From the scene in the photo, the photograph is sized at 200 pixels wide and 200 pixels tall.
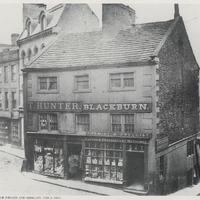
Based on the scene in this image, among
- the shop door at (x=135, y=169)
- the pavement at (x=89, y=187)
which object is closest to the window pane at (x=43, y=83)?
the pavement at (x=89, y=187)

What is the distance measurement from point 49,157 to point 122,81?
6587 millimetres

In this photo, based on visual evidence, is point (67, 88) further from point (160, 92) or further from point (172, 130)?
point (172, 130)

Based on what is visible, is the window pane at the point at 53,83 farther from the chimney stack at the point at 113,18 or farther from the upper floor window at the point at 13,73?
the upper floor window at the point at 13,73

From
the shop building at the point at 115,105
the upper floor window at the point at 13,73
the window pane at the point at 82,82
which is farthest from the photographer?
the upper floor window at the point at 13,73

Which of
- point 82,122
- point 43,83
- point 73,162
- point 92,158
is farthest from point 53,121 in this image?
point 92,158

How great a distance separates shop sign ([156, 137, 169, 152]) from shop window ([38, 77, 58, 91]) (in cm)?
670

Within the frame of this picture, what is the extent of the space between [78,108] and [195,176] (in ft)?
34.5

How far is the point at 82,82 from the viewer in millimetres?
16500

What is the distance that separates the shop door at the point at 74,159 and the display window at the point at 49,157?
20.3 inches

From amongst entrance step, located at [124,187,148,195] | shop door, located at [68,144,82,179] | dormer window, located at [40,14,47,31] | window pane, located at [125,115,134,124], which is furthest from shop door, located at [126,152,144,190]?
dormer window, located at [40,14,47,31]

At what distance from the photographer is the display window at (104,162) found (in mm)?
15672

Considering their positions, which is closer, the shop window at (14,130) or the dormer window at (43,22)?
the dormer window at (43,22)

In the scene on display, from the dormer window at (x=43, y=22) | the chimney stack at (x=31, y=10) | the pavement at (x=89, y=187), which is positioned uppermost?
the chimney stack at (x=31, y=10)

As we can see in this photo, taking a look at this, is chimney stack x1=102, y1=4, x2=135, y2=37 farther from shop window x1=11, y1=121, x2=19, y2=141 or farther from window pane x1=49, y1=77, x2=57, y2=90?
shop window x1=11, y1=121, x2=19, y2=141
